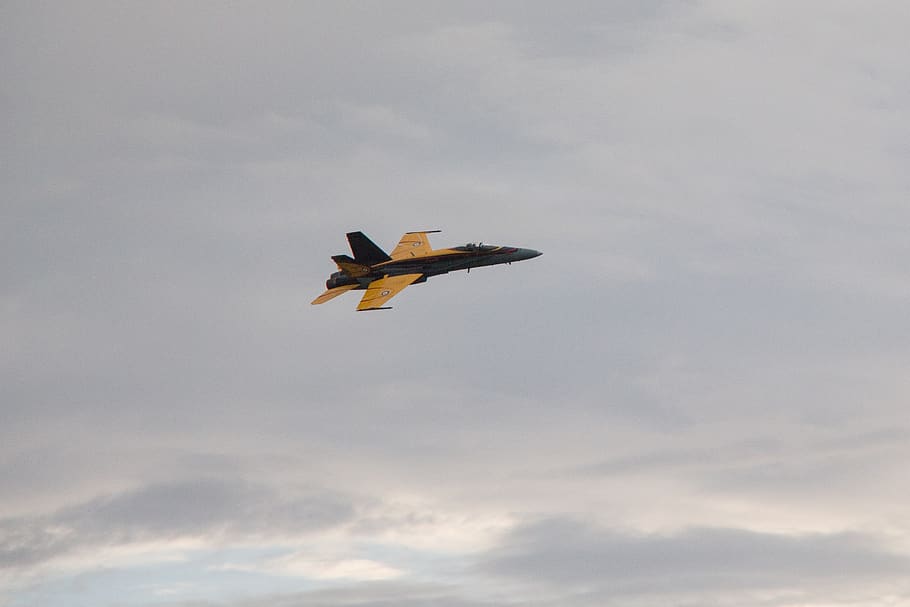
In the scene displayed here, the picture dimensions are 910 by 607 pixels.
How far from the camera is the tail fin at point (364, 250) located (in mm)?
183125

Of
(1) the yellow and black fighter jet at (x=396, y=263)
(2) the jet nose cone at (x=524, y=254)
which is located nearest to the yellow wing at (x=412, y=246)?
(1) the yellow and black fighter jet at (x=396, y=263)

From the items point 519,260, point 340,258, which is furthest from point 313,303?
point 519,260

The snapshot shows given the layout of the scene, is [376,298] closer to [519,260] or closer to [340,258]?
[340,258]

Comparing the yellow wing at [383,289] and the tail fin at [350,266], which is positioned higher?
the tail fin at [350,266]

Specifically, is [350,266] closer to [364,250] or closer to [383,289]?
[364,250]

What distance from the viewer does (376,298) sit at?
178m

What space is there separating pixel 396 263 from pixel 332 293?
32.5 feet

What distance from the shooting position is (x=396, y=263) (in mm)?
184125

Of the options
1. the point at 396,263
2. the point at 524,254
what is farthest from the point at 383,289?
Result: the point at 524,254

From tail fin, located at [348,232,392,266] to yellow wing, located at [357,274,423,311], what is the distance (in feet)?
10.3

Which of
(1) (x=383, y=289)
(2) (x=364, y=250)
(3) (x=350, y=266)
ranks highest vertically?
(2) (x=364, y=250)

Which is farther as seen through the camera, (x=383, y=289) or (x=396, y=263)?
(x=396, y=263)

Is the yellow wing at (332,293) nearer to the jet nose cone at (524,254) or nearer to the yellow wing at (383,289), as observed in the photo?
the yellow wing at (383,289)

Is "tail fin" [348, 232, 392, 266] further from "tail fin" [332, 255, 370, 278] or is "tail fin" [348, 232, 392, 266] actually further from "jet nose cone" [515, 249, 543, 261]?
"jet nose cone" [515, 249, 543, 261]
